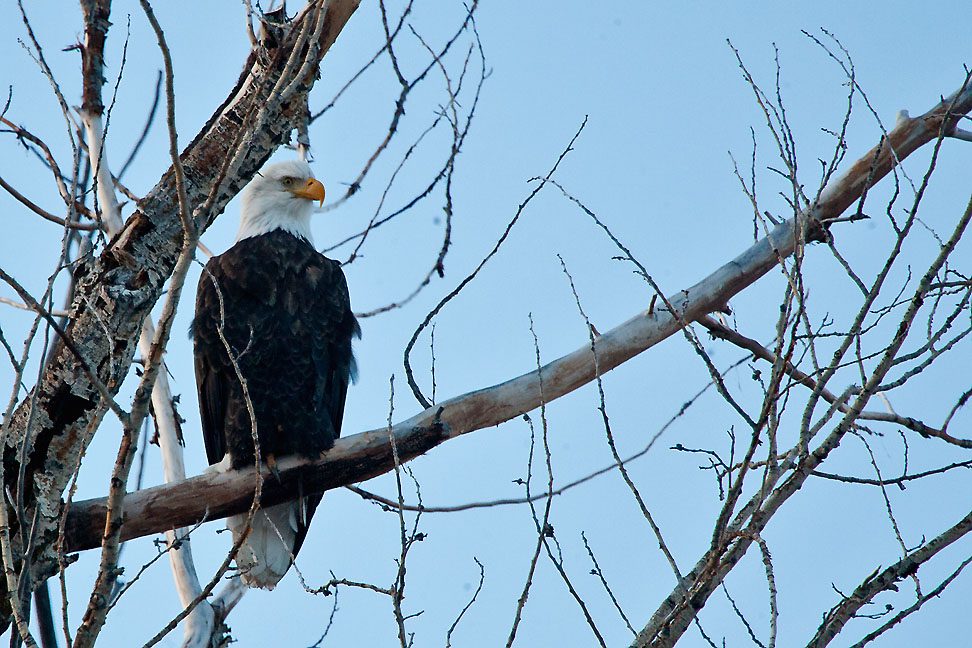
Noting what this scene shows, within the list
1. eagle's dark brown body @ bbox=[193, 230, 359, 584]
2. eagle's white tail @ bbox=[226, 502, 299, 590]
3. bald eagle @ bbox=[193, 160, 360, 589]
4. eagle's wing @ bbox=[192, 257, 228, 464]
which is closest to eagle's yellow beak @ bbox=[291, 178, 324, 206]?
bald eagle @ bbox=[193, 160, 360, 589]

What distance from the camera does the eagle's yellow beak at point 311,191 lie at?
15.2 feet

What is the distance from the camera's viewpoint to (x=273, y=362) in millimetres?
3930

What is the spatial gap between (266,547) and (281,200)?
65.0 inches

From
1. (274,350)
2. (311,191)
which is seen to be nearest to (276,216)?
(311,191)

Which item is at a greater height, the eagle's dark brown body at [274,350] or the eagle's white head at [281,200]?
the eagle's white head at [281,200]

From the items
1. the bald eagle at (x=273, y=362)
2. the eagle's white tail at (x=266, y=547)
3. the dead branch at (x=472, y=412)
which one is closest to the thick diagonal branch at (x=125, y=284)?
the dead branch at (x=472, y=412)

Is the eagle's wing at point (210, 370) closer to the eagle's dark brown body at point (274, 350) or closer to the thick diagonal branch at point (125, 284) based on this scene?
the eagle's dark brown body at point (274, 350)

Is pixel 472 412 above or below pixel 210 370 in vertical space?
below

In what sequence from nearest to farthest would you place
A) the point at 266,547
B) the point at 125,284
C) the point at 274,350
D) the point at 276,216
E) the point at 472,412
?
the point at 125,284, the point at 472,412, the point at 274,350, the point at 266,547, the point at 276,216

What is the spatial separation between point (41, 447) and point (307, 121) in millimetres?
1591

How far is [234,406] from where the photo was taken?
12.9 ft

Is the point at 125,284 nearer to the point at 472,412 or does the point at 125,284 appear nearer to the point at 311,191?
the point at 472,412

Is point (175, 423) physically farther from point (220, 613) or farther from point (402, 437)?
point (402, 437)

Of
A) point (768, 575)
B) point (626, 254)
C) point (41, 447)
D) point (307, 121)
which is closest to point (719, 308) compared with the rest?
point (626, 254)
